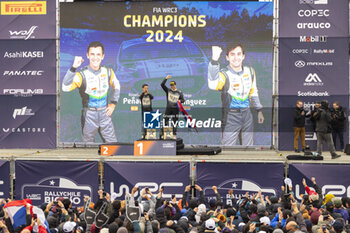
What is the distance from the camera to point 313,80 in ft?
64.0

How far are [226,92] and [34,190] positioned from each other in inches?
299

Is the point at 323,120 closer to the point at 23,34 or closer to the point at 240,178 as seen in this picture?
the point at 240,178

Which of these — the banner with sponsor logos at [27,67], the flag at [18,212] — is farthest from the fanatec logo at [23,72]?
the flag at [18,212]

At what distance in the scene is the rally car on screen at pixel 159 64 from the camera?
1994 cm

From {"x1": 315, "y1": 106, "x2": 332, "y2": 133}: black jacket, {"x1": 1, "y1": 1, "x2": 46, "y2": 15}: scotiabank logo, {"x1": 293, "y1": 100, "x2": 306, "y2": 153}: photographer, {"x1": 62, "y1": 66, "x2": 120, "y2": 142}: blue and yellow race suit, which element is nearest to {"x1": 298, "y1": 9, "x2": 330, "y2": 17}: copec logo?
{"x1": 293, "y1": 100, "x2": 306, "y2": 153}: photographer

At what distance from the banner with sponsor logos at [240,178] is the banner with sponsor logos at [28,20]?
8.54 m

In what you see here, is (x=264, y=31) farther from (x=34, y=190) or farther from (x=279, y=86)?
(x=34, y=190)

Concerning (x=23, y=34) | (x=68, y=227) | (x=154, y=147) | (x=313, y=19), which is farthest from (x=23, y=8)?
(x=68, y=227)

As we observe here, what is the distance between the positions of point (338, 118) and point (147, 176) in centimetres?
726

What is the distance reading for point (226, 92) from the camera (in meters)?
20.0

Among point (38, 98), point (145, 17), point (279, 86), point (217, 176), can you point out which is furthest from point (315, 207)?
point (38, 98)

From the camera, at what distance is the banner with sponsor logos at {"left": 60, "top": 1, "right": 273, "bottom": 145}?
1978cm

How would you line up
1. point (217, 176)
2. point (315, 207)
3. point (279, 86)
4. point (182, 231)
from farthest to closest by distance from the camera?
point (279, 86)
point (217, 176)
point (315, 207)
point (182, 231)

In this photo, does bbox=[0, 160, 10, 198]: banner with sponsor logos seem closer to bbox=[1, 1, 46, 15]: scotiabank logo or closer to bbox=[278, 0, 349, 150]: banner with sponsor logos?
bbox=[1, 1, 46, 15]: scotiabank logo
